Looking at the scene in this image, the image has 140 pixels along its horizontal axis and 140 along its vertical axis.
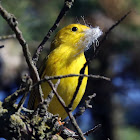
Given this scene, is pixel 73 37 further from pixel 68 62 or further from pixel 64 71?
pixel 64 71

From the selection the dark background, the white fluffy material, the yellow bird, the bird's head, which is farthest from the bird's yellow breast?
the dark background

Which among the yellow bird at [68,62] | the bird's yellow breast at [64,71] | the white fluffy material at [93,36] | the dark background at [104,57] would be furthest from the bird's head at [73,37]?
the dark background at [104,57]

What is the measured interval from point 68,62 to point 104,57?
3157 mm

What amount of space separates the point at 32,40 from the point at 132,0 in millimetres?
1820

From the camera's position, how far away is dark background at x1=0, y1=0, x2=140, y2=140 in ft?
18.7

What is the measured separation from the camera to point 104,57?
22.2 feet

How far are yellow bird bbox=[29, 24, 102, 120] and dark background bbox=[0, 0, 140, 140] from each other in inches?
48.0

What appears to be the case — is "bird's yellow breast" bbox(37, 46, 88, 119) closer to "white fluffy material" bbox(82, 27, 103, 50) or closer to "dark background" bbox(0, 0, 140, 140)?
"white fluffy material" bbox(82, 27, 103, 50)

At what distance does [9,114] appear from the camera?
242 centimetres

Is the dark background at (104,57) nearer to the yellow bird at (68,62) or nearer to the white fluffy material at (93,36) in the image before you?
the yellow bird at (68,62)

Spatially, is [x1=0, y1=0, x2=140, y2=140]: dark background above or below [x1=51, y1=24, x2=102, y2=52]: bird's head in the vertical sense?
above

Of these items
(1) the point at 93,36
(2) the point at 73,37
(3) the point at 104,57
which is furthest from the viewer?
(3) the point at 104,57

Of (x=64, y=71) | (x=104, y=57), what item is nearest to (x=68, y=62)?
(x=64, y=71)

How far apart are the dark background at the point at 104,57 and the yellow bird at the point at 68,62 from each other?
122 centimetres
